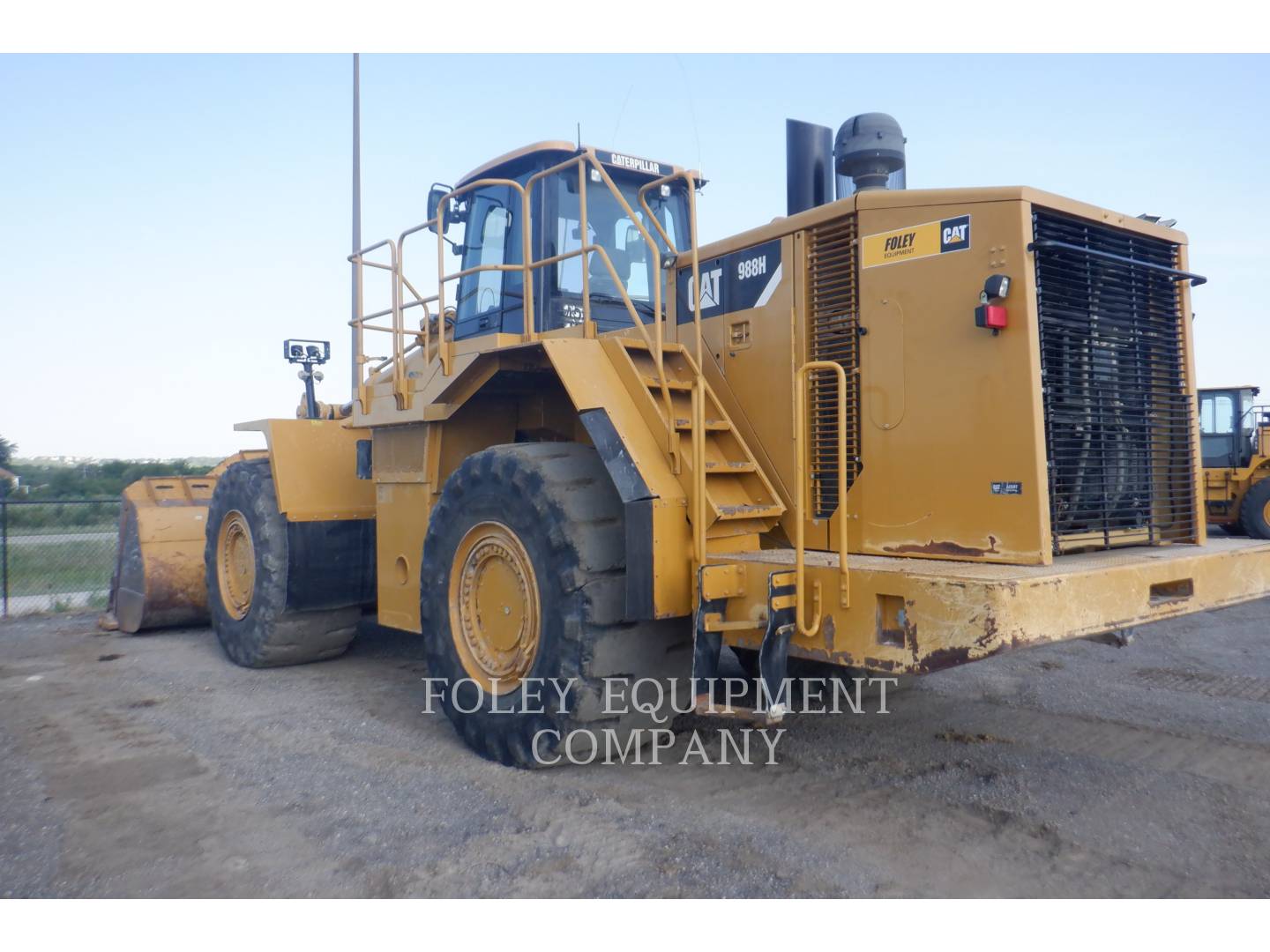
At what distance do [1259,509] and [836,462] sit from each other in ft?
46.6

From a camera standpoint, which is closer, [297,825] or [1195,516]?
[297,825]

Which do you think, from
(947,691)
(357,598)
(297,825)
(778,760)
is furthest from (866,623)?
(357,598)

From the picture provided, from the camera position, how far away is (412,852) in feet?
12.1

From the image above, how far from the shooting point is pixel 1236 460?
16219mm

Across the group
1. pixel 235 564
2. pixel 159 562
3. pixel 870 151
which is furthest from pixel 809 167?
pixel 159 562

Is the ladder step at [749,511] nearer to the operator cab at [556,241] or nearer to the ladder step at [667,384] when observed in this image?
the ladder step at [667,384]

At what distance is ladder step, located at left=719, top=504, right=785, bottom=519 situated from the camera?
427 centimetres

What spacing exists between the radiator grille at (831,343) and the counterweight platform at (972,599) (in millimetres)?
402

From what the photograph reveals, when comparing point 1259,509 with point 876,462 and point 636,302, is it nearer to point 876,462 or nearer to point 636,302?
point 636,302

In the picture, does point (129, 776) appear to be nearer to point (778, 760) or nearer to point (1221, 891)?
point (778, 760)

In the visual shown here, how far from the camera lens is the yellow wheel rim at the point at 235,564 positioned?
7.40m

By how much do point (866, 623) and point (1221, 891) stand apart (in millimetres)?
1468

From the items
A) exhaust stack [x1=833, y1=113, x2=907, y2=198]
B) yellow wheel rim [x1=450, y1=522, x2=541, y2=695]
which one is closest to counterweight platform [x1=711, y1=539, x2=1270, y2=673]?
yellow wheel rim [x1=450, y1=522, x2=541, y2=695]

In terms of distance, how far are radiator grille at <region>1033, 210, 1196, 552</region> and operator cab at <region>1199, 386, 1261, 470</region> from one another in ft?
43.5
